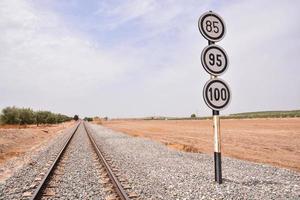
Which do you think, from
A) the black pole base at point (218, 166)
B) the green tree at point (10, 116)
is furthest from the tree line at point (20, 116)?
the black pole base at point (218, 166)

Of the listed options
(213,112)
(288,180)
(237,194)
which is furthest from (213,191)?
(288,180)

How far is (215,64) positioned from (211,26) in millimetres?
923

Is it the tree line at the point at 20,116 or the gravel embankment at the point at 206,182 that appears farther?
the tree line at the point at 20,116

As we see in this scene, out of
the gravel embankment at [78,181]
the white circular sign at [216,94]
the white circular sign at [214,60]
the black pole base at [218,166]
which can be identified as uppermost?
the white circular sign at [214,60]

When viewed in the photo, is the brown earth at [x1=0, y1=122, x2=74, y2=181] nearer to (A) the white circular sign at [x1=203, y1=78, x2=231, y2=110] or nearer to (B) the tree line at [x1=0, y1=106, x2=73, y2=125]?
(A) the white circular sign at [x1=203, y1=78, x2=231, y2=110]

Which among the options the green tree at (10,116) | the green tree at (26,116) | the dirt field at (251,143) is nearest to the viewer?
the dirt field at (251,143)

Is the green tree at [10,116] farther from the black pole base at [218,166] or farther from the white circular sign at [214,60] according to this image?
the white circular sign at [214,60]

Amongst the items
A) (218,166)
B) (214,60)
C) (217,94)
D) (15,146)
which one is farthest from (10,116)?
(217,94)

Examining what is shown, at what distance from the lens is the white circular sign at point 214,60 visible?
7.92 m

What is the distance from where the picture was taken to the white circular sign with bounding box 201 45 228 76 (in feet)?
26.0

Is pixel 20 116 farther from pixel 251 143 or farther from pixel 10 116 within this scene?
pixel 251 143

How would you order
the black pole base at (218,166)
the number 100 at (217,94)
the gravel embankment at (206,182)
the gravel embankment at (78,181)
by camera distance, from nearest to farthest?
1. the gravel embankment at (206,182)
2. the number 100 at (217,94)
3. the gravel embankment at (78,181)
4. the black pole base at (218,166)

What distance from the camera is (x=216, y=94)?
7.86 metres

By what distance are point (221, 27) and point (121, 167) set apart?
6.19 m
